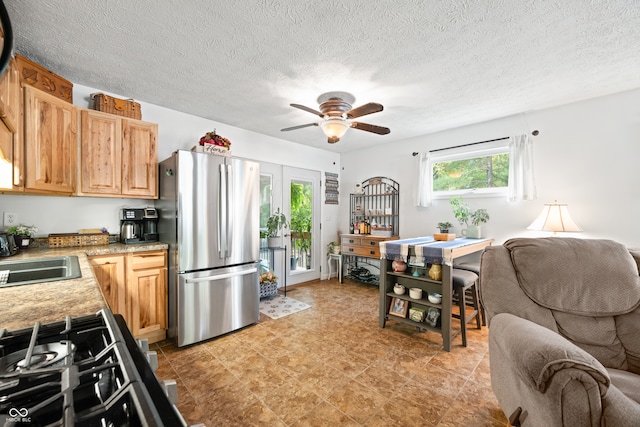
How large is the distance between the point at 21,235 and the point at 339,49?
2.92m

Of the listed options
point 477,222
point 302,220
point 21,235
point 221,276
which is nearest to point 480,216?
point 477,222

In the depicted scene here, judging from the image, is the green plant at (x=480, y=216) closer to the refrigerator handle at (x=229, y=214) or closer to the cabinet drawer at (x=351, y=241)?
the cabinet drawer at (x=351, y=241)

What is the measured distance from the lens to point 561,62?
2.10 metres

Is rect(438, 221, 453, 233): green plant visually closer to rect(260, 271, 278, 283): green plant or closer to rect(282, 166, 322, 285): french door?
rect(282, 166, 322, 285): french door

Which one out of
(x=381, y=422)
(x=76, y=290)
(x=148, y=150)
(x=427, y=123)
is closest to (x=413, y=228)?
(x=427, y=123)

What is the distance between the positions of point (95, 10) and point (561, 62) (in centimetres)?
331

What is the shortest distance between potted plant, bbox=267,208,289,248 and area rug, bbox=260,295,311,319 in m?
0.76

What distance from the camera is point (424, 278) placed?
254 centimetres

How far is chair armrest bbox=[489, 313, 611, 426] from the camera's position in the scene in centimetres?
92

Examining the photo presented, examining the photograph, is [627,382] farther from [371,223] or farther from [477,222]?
[371,223]

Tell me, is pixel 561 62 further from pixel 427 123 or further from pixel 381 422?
pixel 381 422

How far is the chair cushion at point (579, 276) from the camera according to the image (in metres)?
1.35

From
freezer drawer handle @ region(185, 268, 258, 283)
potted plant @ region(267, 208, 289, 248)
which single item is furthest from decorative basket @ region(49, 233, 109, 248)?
potted plant @ region(267, 208, 289, 248)

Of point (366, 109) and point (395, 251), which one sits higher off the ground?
point (366, 109)
